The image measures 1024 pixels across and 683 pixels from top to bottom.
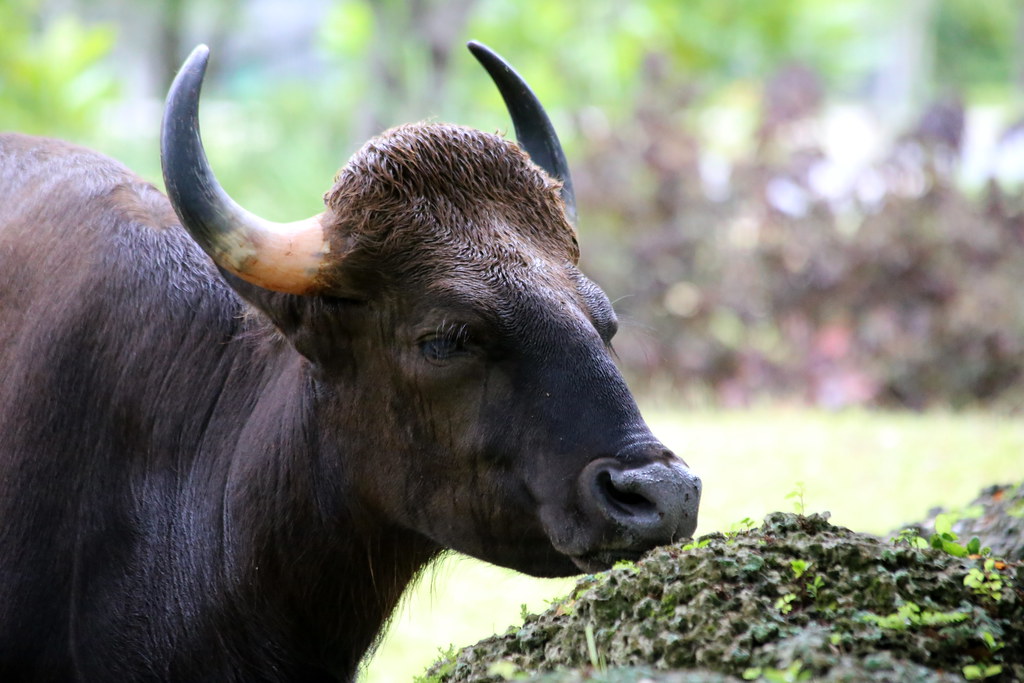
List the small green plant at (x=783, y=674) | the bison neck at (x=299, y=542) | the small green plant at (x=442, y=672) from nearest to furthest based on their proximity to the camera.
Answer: the small green plant at (x=783, y=674)
the small green plant at (x=442, y=672)
the bison neck at (x=299, y=542)

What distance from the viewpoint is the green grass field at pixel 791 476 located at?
707 centimetres

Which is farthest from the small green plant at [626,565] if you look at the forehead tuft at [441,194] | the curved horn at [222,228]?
the curved horn at [222,228]

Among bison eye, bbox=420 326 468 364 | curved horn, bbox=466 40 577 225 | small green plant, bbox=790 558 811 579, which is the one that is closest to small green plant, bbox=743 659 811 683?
Result: small green plant, bbox=790 558 811 579

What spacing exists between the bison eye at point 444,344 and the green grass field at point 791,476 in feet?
8.37

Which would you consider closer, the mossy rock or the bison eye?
the mossy rock

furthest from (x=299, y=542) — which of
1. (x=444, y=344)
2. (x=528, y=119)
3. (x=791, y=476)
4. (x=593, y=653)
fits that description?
(x=791, y=476)

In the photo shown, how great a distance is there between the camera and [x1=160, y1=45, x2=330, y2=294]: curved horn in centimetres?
392

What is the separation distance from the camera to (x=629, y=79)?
22.3 m

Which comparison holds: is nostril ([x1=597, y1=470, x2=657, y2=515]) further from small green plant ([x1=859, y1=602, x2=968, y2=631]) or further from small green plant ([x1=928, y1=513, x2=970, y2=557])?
small green plant ([x1=928, y1=513, x2=970, y2=557])

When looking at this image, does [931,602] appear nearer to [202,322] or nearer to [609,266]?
[202,322]

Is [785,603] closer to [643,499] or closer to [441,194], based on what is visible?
[643,499]

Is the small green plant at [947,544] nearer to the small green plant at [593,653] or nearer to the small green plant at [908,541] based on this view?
the small green plant at [908,541]

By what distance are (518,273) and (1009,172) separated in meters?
13.0

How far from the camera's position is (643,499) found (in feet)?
11.7
